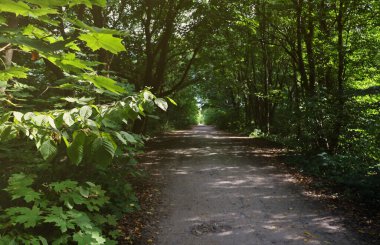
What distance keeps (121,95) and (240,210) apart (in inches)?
188

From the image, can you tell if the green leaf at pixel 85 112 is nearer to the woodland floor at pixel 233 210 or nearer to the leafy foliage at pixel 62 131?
the leafy foliage at pixel 62 131

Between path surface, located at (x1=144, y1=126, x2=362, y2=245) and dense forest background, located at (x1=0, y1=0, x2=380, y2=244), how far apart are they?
1170mm

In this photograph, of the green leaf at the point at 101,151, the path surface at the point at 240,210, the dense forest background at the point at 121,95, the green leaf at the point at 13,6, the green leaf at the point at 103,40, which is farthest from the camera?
the path surface at the point at 240,210

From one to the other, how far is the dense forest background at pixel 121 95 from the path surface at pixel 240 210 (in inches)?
46.1

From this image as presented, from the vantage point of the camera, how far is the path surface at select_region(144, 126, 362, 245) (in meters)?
6.16

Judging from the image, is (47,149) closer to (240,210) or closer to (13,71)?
(13,71)

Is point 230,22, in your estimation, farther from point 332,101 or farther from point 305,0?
point 332,101

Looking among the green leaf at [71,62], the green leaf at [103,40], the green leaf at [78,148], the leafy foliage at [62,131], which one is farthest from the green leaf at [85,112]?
the green leaf at [103,40]

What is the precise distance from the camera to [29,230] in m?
4.37

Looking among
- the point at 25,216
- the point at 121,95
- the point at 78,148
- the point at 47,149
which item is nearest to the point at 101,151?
the point at 78,148

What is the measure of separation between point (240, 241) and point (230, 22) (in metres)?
13.3

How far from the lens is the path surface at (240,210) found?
616cm

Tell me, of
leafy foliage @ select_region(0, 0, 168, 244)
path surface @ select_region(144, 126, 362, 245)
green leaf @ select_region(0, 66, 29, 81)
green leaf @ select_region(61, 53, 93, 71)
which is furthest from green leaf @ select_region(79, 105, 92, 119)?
path surface @ select_region(144, 126, 362, 245)

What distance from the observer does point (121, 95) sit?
3908 mm
